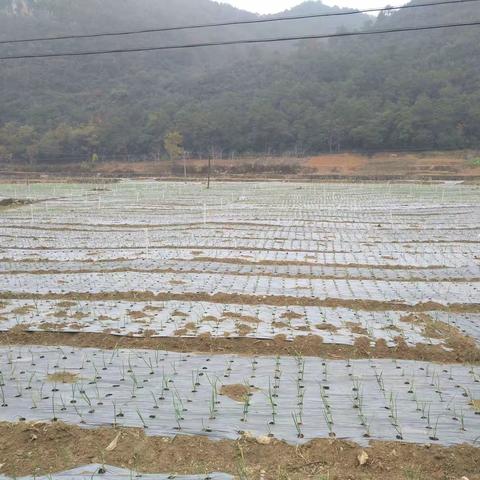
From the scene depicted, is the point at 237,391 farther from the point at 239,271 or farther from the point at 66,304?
the point at 239,271

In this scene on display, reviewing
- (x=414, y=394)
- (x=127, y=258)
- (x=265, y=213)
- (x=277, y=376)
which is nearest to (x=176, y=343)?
(x=277, y=376)

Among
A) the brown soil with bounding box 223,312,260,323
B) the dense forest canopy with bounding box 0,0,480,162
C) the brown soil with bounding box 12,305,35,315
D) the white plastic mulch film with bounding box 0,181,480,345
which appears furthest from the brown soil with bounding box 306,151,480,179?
the brown soil with bounding box 12,305,35,315

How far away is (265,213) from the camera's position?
16.1 m

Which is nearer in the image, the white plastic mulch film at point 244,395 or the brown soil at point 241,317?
the white plastic mulch film at point 244,395

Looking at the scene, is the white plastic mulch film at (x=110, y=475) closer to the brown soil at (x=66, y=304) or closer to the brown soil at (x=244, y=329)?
the brown soil at (x=244, y=329)

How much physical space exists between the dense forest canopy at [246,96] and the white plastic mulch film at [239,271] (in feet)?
124

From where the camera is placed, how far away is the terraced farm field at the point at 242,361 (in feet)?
10.1

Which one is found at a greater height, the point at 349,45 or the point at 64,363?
the point at 349,45

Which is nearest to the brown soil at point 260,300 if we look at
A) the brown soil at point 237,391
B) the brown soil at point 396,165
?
the brown soil at point 237,391

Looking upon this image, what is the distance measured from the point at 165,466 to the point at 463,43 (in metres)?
71.6

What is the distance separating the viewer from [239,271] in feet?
26.1

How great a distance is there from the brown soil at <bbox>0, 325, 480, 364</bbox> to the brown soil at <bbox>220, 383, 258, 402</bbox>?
779 mm

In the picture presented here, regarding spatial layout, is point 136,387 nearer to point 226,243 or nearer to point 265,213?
point 226,243

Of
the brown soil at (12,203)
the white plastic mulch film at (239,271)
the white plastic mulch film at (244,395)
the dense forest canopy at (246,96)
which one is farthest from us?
the dense forest canopy at (246,96)
